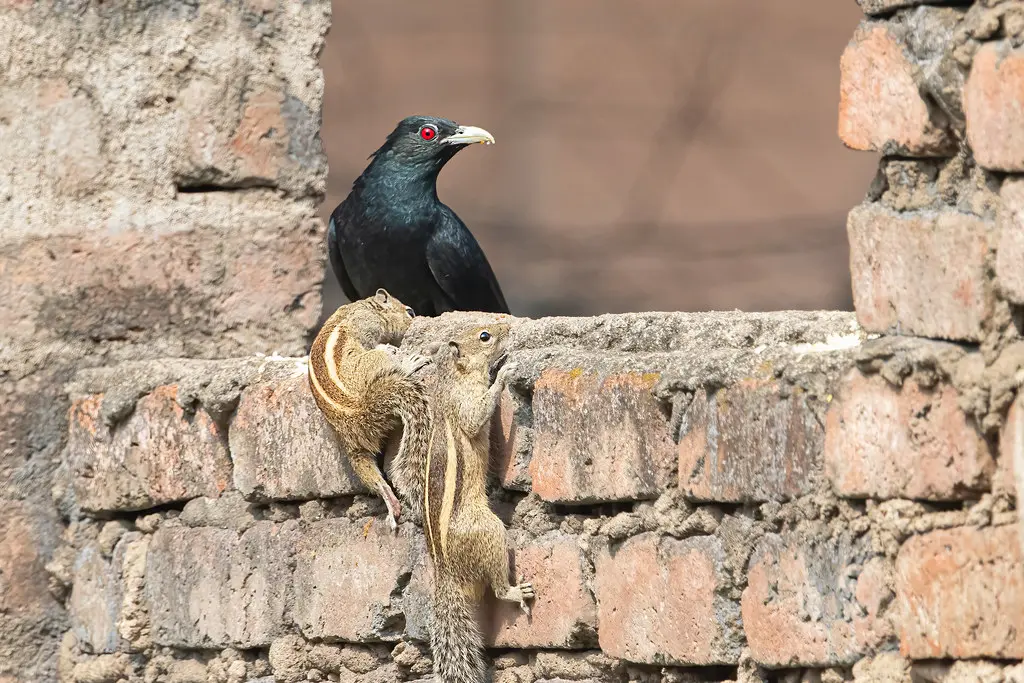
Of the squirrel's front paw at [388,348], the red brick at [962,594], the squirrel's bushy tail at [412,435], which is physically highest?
the squirrel's front paw at [388,348]

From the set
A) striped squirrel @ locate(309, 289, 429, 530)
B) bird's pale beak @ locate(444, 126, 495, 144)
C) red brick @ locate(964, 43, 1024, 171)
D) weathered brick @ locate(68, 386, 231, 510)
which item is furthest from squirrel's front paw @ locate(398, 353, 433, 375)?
bird's pale beak @ locate(444, 126, 495, 144)

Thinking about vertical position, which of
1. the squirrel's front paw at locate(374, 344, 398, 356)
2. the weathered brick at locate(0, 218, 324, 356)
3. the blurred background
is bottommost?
the squirrel's front paw at locate(374, 344, 398, 356)

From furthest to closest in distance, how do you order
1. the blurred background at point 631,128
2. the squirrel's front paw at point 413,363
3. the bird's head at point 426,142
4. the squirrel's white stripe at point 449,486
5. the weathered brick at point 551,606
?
the blurred background at point 631,128
the bird's head at point 426,142
the squirrel's front paw at point 413,363
the squirrel's white stripe at point 449,486
the weathered brick at point 551,606

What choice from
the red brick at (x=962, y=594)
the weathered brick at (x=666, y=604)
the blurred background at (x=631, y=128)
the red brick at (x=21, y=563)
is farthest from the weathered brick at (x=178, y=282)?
the blurred background at (x=631, y=128)

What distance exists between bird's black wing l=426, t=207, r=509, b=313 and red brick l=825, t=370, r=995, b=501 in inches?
101

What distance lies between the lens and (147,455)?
4129 millimetres

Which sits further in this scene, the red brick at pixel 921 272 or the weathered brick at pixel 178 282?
the weathered brick at pixel 178 282

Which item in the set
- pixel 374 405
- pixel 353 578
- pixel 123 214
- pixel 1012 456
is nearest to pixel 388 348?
pixel 374 405

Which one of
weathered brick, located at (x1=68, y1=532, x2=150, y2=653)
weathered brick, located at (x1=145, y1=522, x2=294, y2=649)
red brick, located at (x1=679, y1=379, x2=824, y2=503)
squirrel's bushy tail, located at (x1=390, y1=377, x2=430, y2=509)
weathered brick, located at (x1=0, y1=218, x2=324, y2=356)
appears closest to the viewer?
red brick, located at (x1=679, y1=379, x2=824, y2=503)

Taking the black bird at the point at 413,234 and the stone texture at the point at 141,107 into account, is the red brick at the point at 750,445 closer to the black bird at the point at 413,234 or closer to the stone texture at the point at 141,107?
the stone texture at the point at 141,107

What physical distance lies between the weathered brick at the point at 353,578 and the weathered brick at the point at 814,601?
2.97 feet

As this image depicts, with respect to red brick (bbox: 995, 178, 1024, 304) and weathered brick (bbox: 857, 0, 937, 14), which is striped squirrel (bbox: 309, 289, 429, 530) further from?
red brick (bbox: 995, 178, 1024, 304)

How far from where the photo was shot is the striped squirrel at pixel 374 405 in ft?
11.2

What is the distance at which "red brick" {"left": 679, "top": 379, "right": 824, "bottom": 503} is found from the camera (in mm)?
2633
